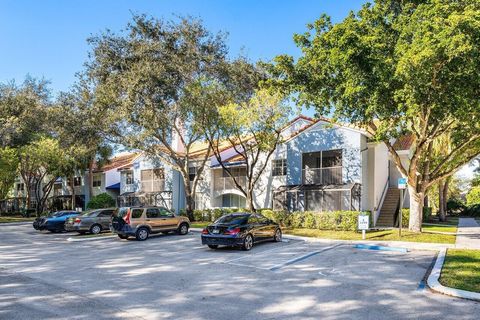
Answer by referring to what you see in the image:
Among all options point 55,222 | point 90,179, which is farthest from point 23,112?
point 55,222

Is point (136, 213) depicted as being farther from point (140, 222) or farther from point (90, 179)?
point (90, 179)

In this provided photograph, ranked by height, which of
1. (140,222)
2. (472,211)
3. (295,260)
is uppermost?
(140,222)

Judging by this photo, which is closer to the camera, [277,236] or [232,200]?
[277,236]

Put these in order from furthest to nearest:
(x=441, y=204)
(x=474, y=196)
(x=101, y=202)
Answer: (x=474, y=196), (x=101, y=202), (x=441, y=204)

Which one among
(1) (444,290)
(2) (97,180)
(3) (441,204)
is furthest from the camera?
(2) (97,180)

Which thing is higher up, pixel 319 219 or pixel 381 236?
pixel 319 219

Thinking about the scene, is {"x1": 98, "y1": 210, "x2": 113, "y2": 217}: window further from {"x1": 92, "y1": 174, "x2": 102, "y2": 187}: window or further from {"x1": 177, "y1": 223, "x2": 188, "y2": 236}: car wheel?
{"x1": 92, "y1": 174, "x2": 102, "y2": 187}: window

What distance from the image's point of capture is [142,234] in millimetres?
19578

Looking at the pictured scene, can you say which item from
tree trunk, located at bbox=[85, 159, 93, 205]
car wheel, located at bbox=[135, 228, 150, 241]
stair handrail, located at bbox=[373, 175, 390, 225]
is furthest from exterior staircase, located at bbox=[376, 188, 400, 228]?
tree trunk, located at bbox=[85, 159, 93, 205]

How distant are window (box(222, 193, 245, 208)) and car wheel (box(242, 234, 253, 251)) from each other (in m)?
18.1

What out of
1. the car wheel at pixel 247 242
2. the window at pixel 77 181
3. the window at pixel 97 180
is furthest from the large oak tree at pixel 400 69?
the window at pixel 77 181

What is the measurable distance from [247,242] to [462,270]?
738 cm

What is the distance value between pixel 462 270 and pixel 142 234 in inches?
546

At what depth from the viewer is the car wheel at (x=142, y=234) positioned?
19.4 meters
